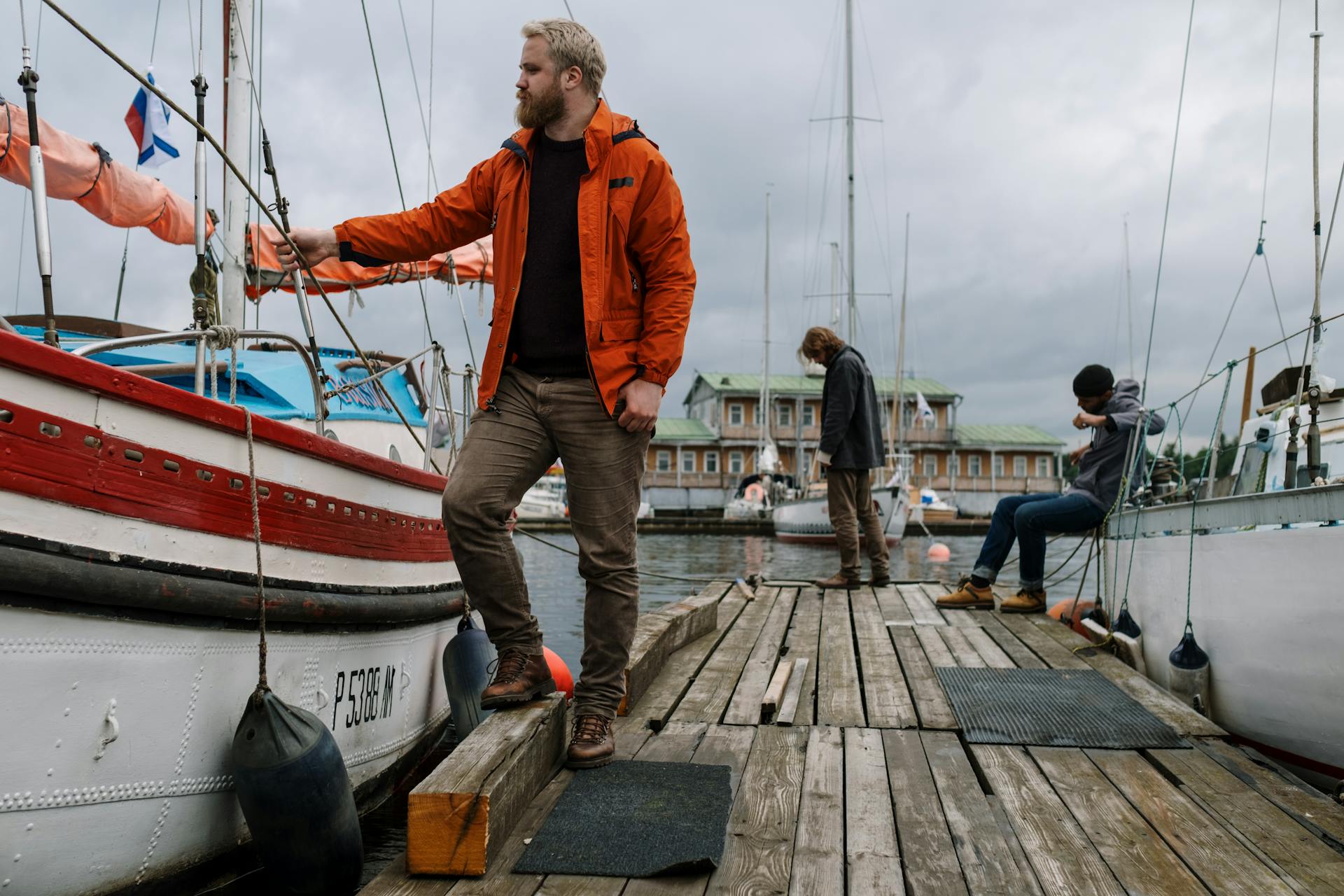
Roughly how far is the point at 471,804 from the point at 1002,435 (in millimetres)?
62687

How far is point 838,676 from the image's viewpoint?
491cm

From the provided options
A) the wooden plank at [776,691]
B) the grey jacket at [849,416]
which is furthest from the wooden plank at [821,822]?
the grey jacket at [849,416]

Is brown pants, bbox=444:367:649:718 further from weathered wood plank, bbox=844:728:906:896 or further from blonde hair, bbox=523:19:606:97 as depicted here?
blonde hair, bbox=523:19:606:97

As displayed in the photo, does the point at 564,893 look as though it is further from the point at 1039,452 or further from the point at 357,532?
the point at 1039,452

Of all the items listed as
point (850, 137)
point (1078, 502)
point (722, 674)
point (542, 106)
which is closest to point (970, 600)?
point (1078, 502)

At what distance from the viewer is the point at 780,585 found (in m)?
8.76

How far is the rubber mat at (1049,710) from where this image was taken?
3.71 m

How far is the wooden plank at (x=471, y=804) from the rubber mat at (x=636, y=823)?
10 cm

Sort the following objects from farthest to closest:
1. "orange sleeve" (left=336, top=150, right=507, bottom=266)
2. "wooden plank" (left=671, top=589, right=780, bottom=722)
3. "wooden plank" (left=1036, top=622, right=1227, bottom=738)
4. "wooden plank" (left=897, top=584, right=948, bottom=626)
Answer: "wooden plank" (left=897, top=584, right=948, bottom=626), "wooden plank" (left=671, top=589, right=780, bottom=722), "wooden plank" (left=1036, top=622, right=1227, bottom=738), "orange sleeve" (left=336, top=150, right=507, bottom=266)

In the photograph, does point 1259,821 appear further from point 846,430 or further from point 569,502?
point 846,430

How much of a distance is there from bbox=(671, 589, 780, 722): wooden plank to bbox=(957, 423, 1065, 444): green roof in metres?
55.7

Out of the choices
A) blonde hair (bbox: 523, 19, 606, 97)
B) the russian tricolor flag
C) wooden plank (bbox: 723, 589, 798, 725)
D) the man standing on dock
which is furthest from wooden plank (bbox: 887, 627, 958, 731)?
the russian tricolor flag

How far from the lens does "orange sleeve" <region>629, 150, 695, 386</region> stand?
312 cm

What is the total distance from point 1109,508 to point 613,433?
475cm
